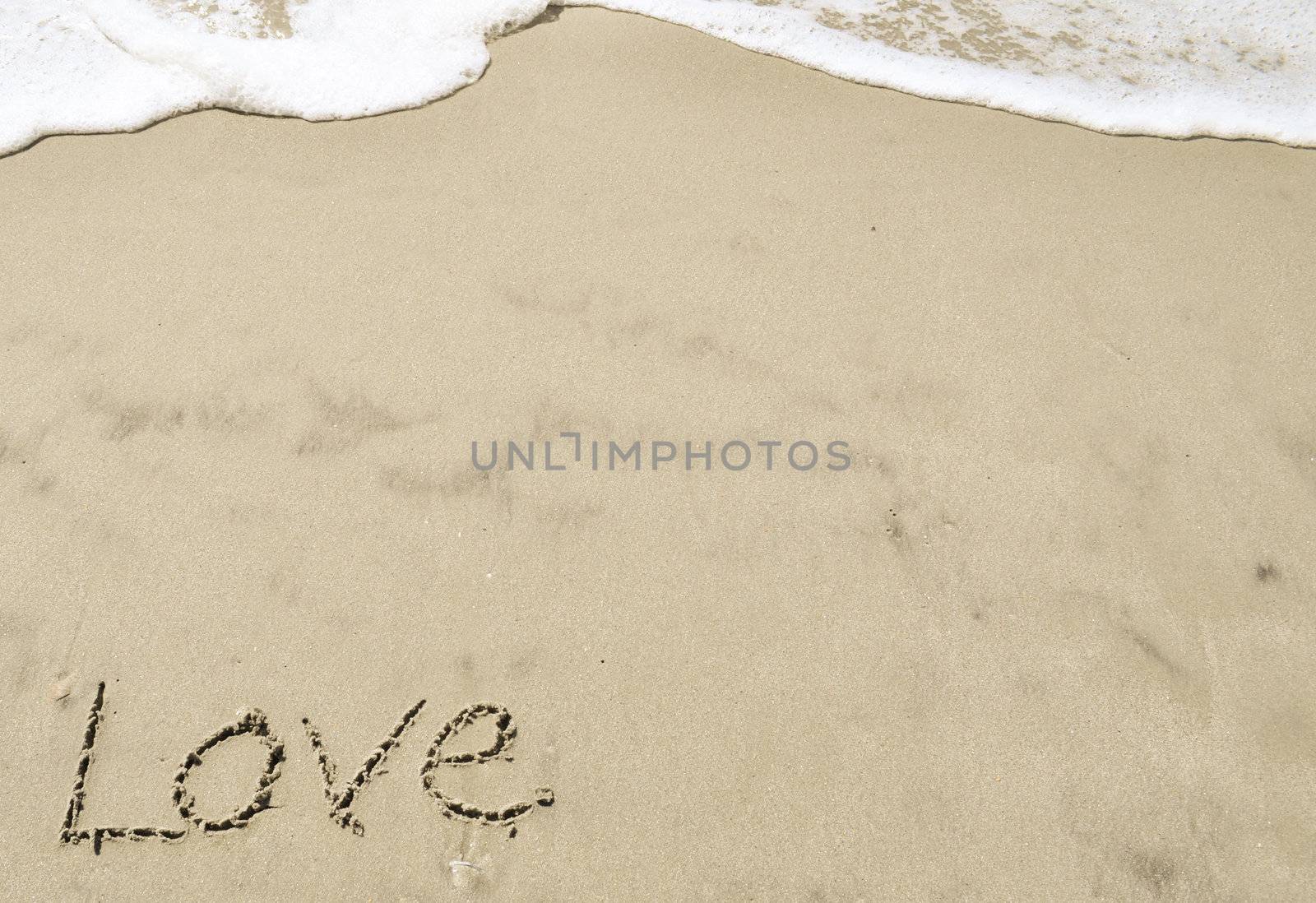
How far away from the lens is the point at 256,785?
2.04 meters

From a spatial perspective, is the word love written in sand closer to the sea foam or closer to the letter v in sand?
the letter v in sand

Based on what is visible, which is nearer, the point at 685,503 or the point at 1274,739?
the point at 1274,739

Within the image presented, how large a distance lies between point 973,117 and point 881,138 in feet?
1.40

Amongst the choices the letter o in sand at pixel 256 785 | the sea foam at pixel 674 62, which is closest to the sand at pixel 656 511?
the letter o in sand at pixel 256 785

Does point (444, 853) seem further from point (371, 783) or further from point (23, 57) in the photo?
point (23, 57)

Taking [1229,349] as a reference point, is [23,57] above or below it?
above

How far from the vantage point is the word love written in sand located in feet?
6.55

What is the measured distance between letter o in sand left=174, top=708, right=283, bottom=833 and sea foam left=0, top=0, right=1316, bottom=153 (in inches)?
85.5

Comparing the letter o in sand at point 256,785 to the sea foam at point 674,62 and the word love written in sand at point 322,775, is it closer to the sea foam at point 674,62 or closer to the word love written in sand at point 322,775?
the word love written in sand at point 322,775

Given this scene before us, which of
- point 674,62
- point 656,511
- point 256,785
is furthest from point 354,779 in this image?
point 674,62

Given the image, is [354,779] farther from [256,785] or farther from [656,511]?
[656,511]

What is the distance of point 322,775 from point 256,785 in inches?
6.0

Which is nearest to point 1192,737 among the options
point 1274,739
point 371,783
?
point 1274,739

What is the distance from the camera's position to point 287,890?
1948mm
